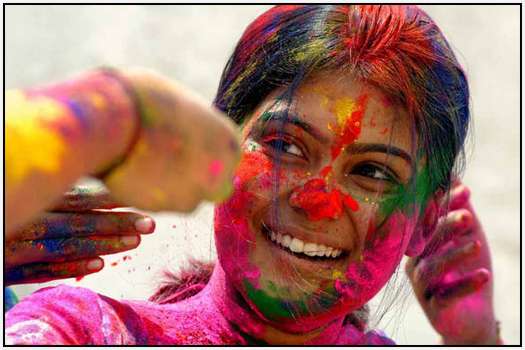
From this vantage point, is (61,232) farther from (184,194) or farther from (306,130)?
(184,194)

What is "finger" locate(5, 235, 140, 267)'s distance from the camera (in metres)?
2.13

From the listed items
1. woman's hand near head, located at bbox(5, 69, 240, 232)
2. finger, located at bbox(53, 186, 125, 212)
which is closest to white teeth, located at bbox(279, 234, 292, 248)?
finger, located at bbox(53, 186, 125, 212)

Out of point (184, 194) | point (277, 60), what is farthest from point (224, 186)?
point (277, 60)

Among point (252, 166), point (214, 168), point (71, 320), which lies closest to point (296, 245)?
point (252, 166)

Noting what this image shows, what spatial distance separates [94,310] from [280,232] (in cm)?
51

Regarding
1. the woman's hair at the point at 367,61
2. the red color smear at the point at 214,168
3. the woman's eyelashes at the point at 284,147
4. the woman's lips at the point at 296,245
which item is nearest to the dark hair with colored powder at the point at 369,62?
the woman's hair at the point at 367,61

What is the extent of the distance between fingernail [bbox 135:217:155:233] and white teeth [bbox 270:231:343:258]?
400mm

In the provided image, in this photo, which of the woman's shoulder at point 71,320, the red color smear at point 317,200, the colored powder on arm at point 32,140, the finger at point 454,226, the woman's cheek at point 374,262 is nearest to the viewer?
the colored powder on arm at point 32,140

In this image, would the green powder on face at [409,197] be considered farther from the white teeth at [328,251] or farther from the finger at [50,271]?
the finger at [50,271]

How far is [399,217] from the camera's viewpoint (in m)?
2.10

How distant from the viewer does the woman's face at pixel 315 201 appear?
1.97 metres

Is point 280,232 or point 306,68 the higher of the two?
point 306,68

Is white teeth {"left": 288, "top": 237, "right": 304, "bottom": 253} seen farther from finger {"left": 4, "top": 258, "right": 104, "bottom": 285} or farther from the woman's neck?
finger {"left": 4, "top": 258, "right": 104, "bottom": 285}

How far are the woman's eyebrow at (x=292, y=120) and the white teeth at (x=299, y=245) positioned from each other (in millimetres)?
266
